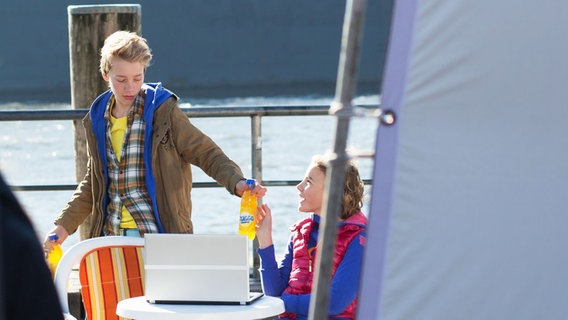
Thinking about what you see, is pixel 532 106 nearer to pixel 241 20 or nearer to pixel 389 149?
pixel 389 149

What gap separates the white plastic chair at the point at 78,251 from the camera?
3898mm

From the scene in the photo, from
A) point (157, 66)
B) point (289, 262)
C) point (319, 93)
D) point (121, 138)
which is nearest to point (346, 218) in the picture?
point (289, 262)

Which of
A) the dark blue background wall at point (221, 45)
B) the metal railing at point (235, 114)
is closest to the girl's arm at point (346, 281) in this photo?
the metal railing at point (235, 114)

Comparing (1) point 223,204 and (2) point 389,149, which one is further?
(1) point 223,204

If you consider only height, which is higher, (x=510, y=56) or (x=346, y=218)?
(x=510, y=56)

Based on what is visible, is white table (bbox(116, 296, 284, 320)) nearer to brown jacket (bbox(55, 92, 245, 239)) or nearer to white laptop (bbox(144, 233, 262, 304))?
white laptop (bbox(144, 233, 262, 304))

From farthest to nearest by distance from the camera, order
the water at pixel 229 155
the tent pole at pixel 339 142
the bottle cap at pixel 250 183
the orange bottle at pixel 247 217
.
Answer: the water at pixel 229 155 < the bottle cap at pixel 250 183 < the orange bottle at pixel 247 217 < the tent pole at pixel 339 142

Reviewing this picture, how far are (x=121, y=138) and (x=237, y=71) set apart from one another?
31.1m

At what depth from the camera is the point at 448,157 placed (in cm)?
224

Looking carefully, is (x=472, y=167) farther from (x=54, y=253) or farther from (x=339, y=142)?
(x=54, y=253)

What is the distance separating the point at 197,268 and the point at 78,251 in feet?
1.99

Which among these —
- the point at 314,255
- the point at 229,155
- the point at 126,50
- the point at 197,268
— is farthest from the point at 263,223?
the point at 229,155

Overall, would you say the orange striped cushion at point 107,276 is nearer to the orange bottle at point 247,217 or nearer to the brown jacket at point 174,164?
the brown jacket at point 174,164

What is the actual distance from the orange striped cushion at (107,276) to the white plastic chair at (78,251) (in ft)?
0.09
